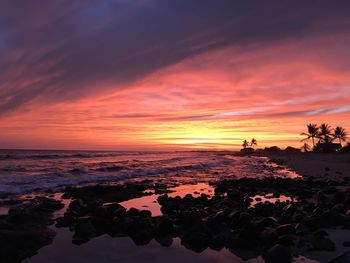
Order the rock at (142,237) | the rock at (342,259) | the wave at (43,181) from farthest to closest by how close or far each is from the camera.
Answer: the wave at (43,181)
the rock at (142,237)
the rock at (342,259)

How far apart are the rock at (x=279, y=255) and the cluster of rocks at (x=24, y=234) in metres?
4.32

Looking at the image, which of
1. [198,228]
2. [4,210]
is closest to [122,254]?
[198,228]

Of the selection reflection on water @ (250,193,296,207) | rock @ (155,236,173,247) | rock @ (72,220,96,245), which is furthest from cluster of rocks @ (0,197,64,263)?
reflection on water @ (250,193,296,207)

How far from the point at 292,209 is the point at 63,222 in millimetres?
6340

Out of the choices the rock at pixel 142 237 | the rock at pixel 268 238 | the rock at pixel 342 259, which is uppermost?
the rock at pixel 268 238

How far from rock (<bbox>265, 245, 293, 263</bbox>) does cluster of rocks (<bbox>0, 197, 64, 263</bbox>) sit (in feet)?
14.2

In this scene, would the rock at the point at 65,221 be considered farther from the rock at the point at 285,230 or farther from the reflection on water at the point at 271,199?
the reflection on water at the point at 271,199

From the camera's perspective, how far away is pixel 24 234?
7.70 m

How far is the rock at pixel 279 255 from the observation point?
20.5 ft

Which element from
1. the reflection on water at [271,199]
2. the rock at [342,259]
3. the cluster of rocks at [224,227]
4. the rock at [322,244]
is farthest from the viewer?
the reflection on water at [271,199]

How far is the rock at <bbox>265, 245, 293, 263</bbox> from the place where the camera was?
626 centimetres

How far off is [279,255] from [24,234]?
201 inches

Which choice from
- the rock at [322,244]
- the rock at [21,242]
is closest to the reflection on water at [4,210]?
the rock at [21,242]

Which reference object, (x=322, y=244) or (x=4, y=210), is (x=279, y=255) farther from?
(x=4, y=210)
